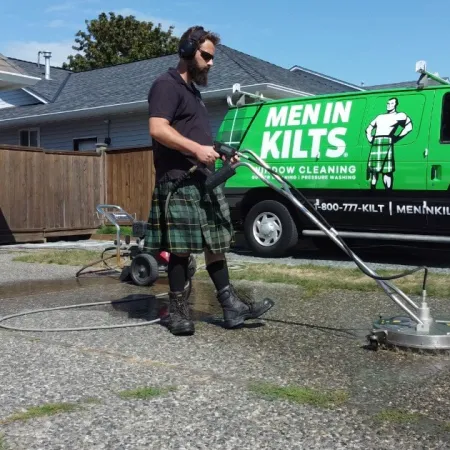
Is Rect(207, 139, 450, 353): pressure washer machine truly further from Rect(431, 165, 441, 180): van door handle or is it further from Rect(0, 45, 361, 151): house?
Rect(0, 45, 361, 151): house

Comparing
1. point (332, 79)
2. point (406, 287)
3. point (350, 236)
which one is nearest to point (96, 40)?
point (332, 79)

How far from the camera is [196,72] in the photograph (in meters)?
4.80

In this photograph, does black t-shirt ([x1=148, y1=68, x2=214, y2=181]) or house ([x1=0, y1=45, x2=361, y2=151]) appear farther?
house ([x1=0, y1=45, x2=361, y2=151])

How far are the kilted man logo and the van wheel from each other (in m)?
1.33

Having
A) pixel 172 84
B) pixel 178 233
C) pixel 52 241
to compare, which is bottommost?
pixel 52 241

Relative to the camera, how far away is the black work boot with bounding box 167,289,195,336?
465 centimetres

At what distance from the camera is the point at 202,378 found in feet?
12.1

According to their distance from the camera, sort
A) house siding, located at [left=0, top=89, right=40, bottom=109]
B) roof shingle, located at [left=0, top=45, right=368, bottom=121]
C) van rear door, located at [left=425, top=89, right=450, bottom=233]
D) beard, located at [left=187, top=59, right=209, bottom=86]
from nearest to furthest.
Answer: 1. beard, located at [left=187, top=59, right=209, bottom=86]
2. van rear door, located at [left=425, top=89, right=450, bottom=233]
3. roof shingle, located at [left=0, top=45, right=368, bottom=121]
4. house siding, located at [left=0, top=89, right=40, bottom=109]

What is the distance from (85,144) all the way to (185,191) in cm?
1325

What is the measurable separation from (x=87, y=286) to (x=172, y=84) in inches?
125

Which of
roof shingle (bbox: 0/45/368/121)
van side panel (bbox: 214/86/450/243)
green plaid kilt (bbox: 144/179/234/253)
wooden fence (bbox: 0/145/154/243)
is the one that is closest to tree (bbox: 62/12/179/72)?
roof shingle (bbox: 0/45/368/121)

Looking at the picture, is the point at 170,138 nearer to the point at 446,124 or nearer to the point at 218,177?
the point at 218,177

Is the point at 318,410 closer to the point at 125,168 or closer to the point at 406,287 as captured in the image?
the point at 406,287

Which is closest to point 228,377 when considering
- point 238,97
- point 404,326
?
point 404,326
